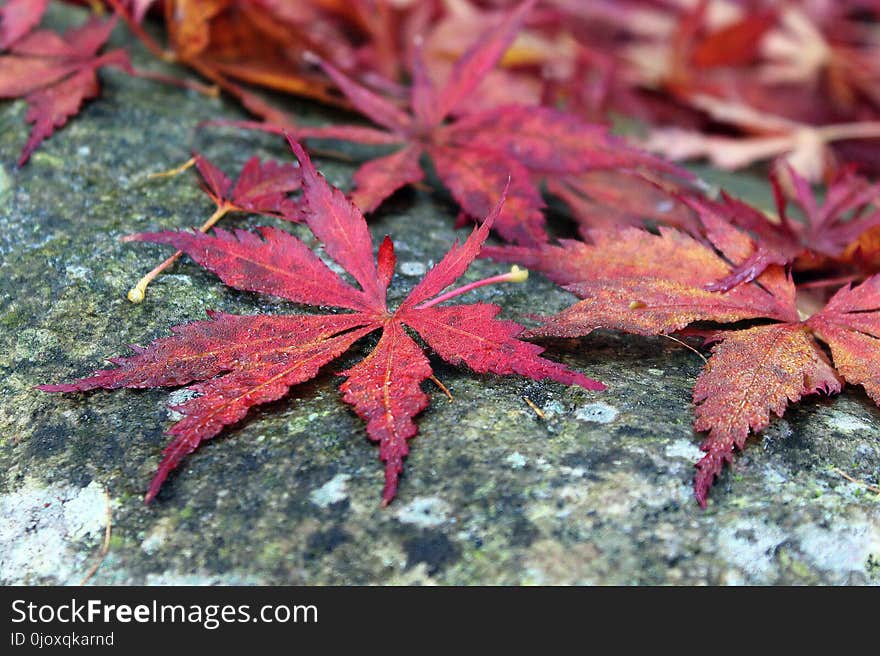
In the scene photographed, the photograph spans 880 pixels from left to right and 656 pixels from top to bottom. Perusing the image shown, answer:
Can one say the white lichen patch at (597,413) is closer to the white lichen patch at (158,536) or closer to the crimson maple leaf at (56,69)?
the white lichen patch at (158,536)

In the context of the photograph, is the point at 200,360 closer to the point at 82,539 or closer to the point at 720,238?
the point at 82,539

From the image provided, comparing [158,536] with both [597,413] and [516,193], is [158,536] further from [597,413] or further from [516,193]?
[516,193]

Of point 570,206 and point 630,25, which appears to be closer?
point 570,206

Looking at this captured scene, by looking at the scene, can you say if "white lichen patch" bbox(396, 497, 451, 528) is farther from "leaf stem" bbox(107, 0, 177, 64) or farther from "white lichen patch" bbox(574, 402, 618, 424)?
"leaf stem" bbox(107, 0, 177, 64)

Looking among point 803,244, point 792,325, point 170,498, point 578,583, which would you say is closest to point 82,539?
point 170,498

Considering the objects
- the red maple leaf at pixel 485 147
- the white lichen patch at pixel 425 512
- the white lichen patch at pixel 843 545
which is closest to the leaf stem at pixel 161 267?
the red maple leaf at pixel 485 147

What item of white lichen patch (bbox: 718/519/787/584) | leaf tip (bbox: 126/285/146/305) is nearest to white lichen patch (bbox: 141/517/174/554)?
leaf tip (bbox: 126/285/146/305)
